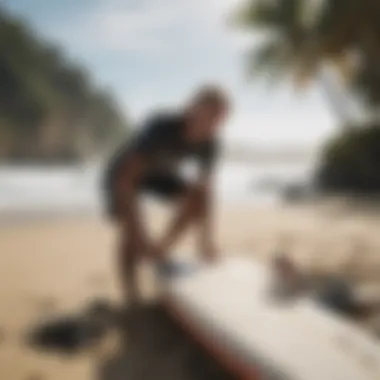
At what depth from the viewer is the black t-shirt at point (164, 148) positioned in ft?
3.49

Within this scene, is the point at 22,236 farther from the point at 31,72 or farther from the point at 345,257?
the point at 345,257

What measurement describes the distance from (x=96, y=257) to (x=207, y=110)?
317 mm

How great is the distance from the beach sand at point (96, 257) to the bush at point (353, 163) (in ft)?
0.15

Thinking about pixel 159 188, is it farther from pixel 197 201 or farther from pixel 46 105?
pixel 46 105

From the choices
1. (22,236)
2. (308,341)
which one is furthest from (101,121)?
(308,341)

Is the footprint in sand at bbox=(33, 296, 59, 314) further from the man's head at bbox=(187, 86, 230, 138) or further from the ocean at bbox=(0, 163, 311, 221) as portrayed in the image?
the man's head at bbox=(187, 86, 230, 138)

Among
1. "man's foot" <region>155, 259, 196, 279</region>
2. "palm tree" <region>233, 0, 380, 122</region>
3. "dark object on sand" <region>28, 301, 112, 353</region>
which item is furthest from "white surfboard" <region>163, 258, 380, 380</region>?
"palm tree" <region>233, 0, 380, 122</region>

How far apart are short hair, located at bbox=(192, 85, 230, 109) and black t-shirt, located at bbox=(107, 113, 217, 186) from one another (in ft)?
0.14

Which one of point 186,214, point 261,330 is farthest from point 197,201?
point 261,330

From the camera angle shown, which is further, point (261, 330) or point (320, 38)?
point (320, 38)

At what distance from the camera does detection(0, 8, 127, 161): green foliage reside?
106 centimetres

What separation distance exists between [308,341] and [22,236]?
1.68 ft

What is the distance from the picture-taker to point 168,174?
3.51 feet

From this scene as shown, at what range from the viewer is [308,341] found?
0.91 meters
